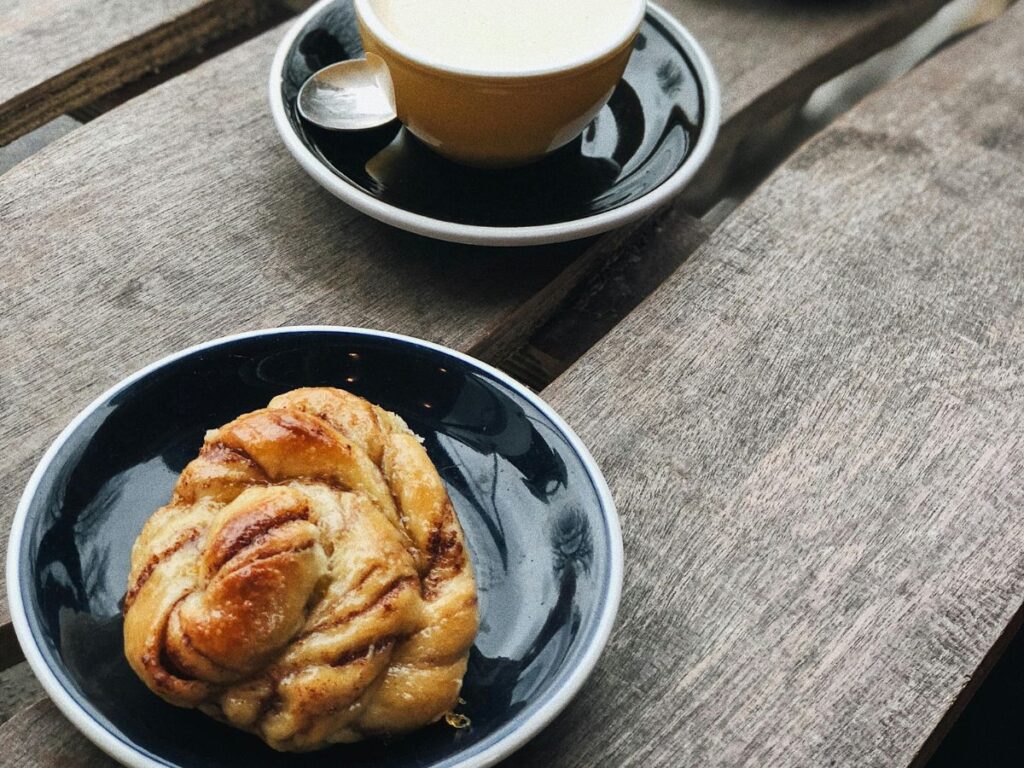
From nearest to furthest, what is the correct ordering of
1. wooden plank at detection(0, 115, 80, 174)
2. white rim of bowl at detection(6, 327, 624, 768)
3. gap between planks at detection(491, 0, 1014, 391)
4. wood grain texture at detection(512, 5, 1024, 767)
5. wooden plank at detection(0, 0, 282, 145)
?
white rim of bowl at detection(6, 327, 624, 768), wood grain texture at detection(512, 5, 1024, 767), gap between planks at detection(491, 0, 1014, 391), wooden plank at detection(0, 0, 282, 145), wooden plank at detection(0, 115, 80, 174)

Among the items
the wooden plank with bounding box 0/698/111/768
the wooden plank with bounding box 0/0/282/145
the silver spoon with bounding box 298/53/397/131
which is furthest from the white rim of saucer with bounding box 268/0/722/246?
the wooden plank with bounding box 0/698/111/768

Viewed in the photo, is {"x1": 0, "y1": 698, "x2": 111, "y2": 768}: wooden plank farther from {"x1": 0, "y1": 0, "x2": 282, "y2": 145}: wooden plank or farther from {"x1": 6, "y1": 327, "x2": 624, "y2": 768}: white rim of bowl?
{"x1": 0, "y1": 0, "x2": 282, "y2": 145}: wooden plank

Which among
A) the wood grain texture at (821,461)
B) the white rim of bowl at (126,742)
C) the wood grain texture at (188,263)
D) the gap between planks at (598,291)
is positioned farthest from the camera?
the gap between planks at (598,291)

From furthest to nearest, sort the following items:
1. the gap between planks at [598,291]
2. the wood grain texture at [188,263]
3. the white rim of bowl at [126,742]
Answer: the gap between planks at [598,291] → the wood grain texture at [188,263] → the white rim of bowl at [126,742]

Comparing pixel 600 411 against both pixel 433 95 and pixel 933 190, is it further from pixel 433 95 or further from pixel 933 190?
pixel 933 190

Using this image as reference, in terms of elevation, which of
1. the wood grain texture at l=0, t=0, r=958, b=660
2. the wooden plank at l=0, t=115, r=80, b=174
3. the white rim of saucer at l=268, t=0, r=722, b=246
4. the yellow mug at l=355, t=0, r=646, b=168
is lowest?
the wooden plank at l=0, t=115, r=80, b=174

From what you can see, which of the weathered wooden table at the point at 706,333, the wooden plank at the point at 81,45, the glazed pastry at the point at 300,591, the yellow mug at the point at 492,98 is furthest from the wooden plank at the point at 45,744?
the wooden plank at the point at 81,45

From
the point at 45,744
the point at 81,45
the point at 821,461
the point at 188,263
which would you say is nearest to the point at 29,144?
the point at 81,45

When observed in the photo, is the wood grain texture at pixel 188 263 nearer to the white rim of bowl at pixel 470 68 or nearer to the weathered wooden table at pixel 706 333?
the weathered wooden table at pixel 706 333

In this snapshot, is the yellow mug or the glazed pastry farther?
the yellow mug
